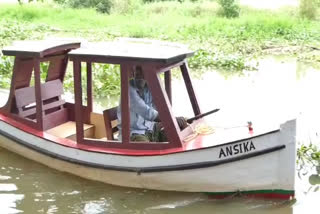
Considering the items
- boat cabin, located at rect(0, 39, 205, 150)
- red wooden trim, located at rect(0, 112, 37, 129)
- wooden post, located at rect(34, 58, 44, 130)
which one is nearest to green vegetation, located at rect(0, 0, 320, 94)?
boat cabin, located at rect(0, 39, 205, 150)

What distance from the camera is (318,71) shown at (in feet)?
47.0

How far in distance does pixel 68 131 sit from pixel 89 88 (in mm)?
668

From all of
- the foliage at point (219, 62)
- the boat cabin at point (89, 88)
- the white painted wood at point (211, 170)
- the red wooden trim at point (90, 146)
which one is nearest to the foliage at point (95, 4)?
the foliage at point (219, 62)

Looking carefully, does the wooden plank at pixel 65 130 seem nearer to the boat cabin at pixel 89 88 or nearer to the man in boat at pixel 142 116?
the boat cabin at pixel 89 88

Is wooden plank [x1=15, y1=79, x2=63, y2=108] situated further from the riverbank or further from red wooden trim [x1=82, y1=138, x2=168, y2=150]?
the riverbank

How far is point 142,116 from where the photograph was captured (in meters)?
6.53

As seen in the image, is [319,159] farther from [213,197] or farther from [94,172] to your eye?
[94,172]

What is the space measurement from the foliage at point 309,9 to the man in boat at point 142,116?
19.5 meters

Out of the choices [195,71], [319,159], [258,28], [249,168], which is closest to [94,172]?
[249,168]

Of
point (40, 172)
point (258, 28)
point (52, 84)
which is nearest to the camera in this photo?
point (40, 172)

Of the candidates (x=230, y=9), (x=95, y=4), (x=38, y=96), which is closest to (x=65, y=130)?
(x=38, y=96)

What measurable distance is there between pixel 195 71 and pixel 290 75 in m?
2.46

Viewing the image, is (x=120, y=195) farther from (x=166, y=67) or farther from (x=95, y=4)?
(x=95, y=4)

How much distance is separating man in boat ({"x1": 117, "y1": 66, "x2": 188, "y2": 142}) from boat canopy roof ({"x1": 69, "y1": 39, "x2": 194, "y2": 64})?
0.91 ft
